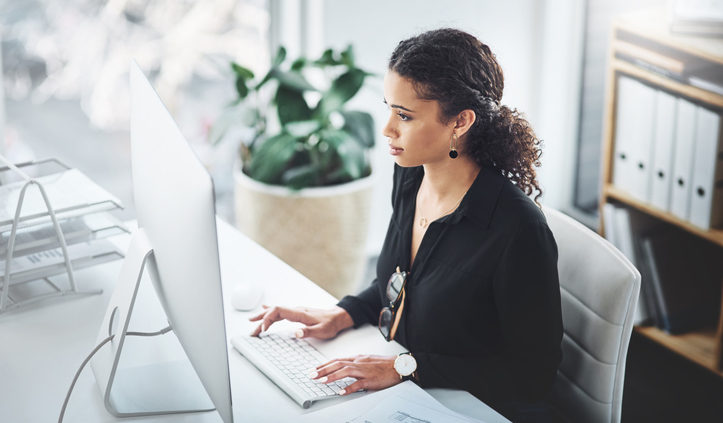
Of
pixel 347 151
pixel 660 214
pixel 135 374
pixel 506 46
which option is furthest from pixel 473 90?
pixel 506 46

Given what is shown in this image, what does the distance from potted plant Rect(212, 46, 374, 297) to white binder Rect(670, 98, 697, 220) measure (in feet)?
3.06

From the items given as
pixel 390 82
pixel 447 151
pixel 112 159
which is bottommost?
pixel 112 159

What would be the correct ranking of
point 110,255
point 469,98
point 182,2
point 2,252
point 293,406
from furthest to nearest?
point 182,2 → point 110,255 → point 2,252 → point 469,98 → point 293,406

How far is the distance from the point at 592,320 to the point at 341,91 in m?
1.45

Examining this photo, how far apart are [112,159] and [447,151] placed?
6.14 ft

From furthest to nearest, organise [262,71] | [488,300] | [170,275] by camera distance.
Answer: [262,71] → [488,300] → [170,275]

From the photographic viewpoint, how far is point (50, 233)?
1.62 metres

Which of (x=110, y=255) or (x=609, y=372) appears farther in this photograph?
(x=110, y=255)

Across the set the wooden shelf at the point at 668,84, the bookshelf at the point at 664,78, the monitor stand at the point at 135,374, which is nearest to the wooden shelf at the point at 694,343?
the bookshelf at the point at 664,78

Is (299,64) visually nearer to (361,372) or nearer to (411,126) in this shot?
(411,126)

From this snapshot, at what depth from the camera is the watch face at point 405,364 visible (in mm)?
1338

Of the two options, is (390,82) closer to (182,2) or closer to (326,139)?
(326,139)

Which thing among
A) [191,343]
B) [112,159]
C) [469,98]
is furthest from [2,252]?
[112,159]

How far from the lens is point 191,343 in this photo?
117 cm
